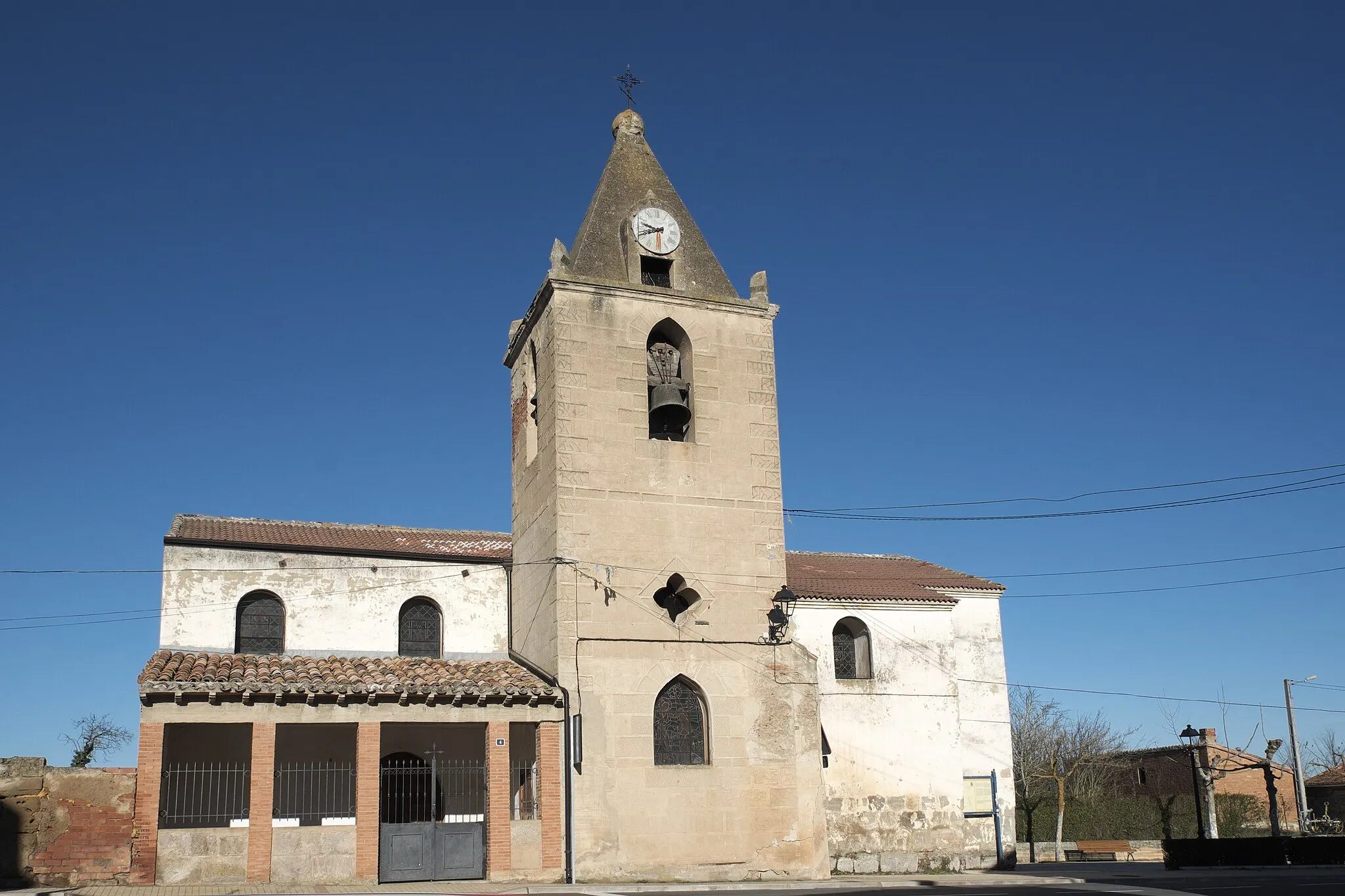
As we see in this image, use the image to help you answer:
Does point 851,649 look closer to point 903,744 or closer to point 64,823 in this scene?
point 903,744

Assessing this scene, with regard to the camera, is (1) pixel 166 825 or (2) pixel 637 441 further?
(2) pixel 637 441

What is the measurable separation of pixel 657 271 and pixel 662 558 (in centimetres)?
629

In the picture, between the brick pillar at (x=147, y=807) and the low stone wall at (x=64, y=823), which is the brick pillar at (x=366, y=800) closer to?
the brick pillar at (x=147, y=807)

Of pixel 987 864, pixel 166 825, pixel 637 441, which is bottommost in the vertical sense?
pixel 987 864

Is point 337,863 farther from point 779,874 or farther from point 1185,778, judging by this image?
point 1185,778

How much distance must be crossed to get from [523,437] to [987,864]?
15.1 m

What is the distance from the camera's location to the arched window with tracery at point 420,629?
25.1 metres

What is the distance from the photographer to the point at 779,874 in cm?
2156

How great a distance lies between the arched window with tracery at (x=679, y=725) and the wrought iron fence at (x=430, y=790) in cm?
361

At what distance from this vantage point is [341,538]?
26.1 m

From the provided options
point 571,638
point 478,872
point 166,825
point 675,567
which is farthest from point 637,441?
point 166,825

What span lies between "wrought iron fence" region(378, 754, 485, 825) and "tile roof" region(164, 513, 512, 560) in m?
4.50

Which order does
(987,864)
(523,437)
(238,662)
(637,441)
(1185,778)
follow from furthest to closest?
(1185,778) → (987,864) → (523,437) → (637,441) → (238,662)

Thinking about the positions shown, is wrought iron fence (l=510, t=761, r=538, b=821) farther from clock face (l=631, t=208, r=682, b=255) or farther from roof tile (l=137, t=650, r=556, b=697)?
clock face (l=631, t=208, r=682, b=255)
